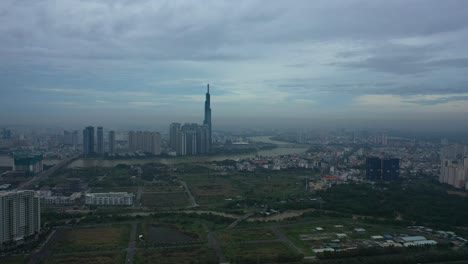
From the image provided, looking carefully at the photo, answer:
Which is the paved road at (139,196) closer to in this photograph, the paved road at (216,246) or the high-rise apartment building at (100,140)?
the paved road at (216,246)

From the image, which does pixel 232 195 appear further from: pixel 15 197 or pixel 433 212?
pixel 15 197

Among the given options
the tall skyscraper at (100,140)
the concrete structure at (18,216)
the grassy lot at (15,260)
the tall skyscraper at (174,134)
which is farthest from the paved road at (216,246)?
the tall skyscraper at (174,134)

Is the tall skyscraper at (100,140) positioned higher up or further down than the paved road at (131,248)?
higher up

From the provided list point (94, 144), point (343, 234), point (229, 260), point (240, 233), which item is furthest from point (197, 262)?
point (94, 144)

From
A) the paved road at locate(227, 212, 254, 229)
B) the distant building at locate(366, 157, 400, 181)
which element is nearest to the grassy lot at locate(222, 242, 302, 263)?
the paved road at locate(227, 212, 254, 229)

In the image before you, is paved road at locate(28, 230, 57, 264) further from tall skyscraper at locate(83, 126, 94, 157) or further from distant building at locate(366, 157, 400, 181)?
tall skyscraper at locate(83, 126, 94, 157)

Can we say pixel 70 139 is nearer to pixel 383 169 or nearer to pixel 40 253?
pixel 383 169
